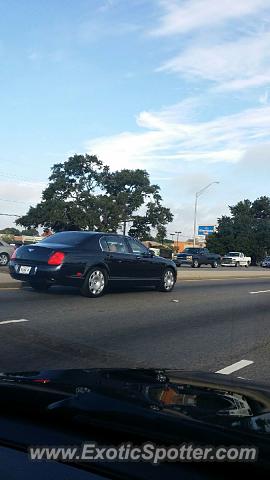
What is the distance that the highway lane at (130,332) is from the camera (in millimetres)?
6688

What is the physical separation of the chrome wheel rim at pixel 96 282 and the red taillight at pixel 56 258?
0.87 m

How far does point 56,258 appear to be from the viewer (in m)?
11.7

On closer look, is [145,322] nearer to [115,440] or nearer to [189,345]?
[189,345]

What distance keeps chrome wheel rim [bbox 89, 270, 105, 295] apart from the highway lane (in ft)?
0.89

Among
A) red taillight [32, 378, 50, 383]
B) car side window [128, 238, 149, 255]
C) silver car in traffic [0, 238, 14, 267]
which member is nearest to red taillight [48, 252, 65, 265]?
car side window [128, 238, 149, 255]

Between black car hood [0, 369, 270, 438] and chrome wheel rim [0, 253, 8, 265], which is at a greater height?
chrome wheel rim [0, 253, 8, 265]

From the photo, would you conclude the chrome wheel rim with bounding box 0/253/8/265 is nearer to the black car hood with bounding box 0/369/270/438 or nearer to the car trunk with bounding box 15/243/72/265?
the car trunk with bounding box 15/243/72/265

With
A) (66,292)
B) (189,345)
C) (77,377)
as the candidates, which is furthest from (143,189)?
(77,377)

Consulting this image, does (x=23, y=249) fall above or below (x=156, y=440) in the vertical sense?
above

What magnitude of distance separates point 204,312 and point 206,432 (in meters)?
9.53

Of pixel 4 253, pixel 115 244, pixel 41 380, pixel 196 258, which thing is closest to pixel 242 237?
pixel 196 258

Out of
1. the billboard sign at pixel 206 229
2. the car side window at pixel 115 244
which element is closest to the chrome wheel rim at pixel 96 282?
the car side window at pixel 115 244

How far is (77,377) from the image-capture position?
3168 millimetres

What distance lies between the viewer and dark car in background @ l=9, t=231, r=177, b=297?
38.5 ft
